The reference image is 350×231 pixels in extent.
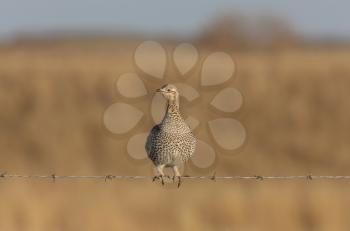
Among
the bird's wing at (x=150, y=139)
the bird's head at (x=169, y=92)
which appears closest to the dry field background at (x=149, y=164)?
the bird's wing at (x=150, y=139)

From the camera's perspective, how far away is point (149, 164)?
22.6 metres

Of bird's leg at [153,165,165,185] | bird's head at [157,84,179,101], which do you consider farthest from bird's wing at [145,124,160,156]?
bird's head at [157,84,179,101]

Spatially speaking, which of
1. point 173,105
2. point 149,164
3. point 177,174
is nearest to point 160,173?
point 177,174

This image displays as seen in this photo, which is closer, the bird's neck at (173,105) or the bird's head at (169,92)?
the bird's head at (169,92)

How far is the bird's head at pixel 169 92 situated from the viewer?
22.6 ft

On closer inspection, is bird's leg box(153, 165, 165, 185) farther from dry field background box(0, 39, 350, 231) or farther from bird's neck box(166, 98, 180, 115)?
dry field background box(0, 39, 350, 231)

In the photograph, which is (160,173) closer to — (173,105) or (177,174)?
(177,174)

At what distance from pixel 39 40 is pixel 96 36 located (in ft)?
32.7

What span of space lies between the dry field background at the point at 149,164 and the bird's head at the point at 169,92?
655 cm

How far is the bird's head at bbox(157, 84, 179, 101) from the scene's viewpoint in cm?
690

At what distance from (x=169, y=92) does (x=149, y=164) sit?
15684 millimetres

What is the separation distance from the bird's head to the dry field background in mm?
6548

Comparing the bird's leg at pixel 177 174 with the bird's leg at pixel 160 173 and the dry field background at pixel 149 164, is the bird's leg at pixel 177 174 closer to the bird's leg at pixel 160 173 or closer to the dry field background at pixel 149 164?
the bird's leg at pixel 160 173

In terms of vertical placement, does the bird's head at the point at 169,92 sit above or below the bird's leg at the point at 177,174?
above
